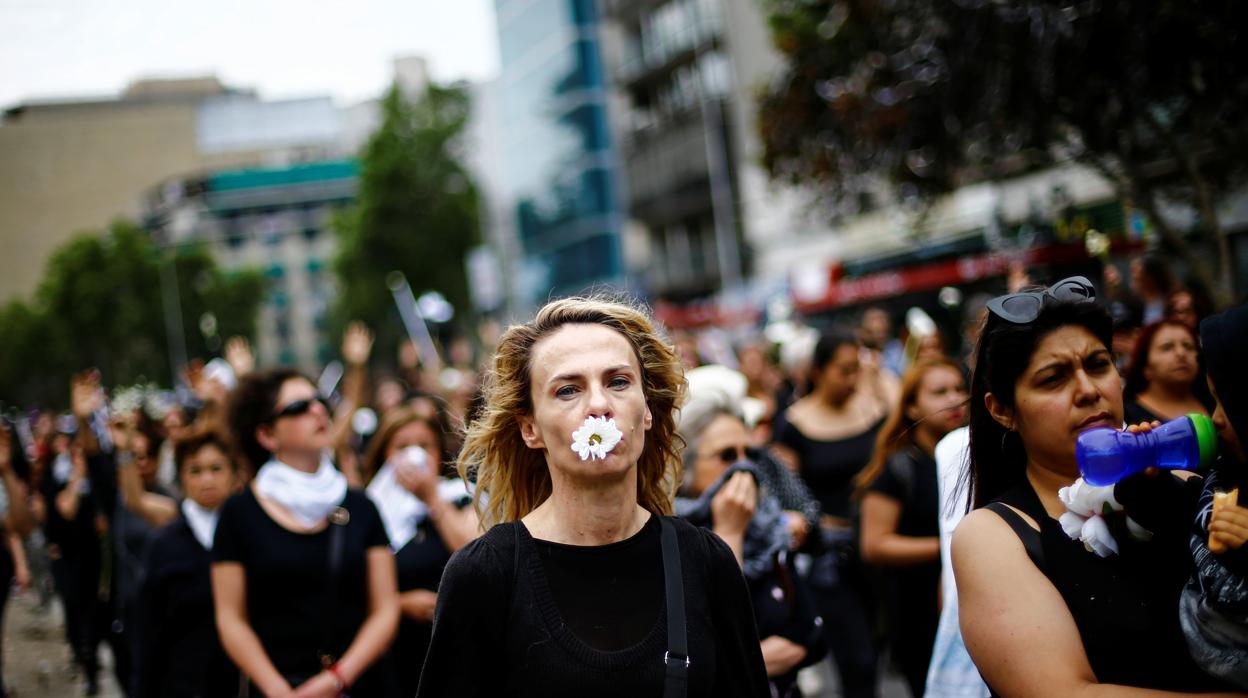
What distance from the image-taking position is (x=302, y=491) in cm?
425

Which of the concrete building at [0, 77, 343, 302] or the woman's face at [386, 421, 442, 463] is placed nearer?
the woman's face at [386, 421, 442, 463]

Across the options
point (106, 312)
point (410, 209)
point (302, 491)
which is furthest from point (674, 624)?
point (106, 312)

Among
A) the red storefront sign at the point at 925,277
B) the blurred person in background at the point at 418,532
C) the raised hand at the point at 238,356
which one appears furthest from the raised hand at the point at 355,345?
the red storefront sign at the point at 925,277

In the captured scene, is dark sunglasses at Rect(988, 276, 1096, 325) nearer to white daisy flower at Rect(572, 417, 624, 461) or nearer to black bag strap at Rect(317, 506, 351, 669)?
white daisy flower at Rect(572, 417, 624, 461)

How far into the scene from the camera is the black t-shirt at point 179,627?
4.46 m

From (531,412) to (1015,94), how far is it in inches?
369

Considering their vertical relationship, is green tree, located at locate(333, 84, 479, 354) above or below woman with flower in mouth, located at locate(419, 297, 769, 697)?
above

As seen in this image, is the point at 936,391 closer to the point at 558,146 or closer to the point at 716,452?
the point at 716,452

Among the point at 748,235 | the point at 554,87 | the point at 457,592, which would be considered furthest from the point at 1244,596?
the point at 554,87

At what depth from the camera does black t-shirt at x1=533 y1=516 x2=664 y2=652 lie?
7.92 feet

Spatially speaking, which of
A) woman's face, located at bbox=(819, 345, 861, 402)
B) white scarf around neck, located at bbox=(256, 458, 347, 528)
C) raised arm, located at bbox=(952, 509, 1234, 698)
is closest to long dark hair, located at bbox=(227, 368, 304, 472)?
white scarf around neck, located at bbox=(256, 458, 347, 528)

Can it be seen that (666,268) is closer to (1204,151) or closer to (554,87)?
(554,87)

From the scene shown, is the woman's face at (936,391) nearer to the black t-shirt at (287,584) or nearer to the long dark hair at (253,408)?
the black t-shirt at (287,584)

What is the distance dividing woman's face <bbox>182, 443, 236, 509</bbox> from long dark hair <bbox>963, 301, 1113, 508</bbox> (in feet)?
11.7
